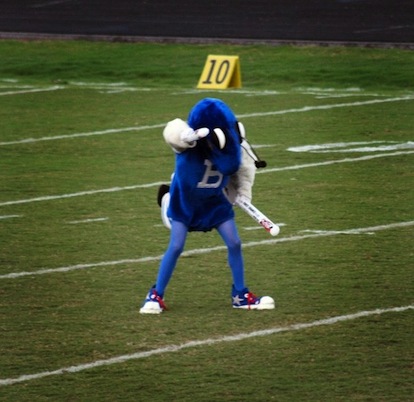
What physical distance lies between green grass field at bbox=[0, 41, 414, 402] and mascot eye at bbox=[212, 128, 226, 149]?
3.43ft

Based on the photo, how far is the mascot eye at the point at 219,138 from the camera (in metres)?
9.04

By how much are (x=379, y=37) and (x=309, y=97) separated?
457 centimetres

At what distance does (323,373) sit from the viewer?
26.4 ft

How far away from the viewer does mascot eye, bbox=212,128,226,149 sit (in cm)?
904

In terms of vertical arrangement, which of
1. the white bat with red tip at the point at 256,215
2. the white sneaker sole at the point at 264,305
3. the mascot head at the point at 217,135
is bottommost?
the white sneaker sole at the point at 264,305

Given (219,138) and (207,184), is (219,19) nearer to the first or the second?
(207,184)

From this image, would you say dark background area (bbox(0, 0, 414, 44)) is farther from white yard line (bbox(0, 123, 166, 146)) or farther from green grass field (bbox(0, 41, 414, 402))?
white yard line (bbox(0, 123, 166, 146))

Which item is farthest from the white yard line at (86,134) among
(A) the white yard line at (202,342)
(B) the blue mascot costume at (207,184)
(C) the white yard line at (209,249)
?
(A) the white yard line at (202,342)

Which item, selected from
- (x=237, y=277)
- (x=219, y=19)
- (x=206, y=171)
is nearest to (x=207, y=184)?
(x=206, y=171)

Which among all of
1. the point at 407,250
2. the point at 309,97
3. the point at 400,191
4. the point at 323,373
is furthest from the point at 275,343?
the point at 309,97

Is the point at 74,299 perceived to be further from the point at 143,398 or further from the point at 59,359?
the point at 143,398

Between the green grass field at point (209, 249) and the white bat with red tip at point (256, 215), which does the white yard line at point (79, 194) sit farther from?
the white bat with red tip at point (256, 215)

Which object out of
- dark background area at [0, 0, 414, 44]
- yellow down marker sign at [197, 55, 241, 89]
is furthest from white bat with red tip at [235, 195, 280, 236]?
dark background area at [0, 0, 414, 44]

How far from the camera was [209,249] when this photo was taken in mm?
11211
